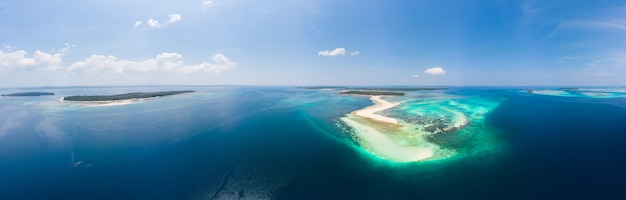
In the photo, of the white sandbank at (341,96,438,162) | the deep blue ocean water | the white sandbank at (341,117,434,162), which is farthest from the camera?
the white sandbank at (341,96,438,162)

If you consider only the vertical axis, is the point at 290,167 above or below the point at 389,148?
below

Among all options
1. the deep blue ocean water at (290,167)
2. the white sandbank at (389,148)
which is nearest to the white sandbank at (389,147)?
the white sandbank at (389,148)

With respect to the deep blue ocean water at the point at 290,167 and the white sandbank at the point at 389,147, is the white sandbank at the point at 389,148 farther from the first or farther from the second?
the deep blue ocean water at the point at 290,167

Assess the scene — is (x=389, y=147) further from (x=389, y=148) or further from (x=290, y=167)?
(x=290, y=167)

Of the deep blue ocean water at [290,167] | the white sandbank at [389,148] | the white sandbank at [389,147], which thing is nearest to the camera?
the deep blue ocean water at [290,167]

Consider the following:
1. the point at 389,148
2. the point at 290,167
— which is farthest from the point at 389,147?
the point at 290,167

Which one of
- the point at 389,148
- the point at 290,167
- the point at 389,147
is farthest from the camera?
the point at 389,147

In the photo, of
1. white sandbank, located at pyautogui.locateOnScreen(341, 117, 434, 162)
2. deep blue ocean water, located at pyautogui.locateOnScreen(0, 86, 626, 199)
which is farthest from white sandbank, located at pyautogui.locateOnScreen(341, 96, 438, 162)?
deep blue ocean water, located at pyautogui.locateOnScreen(0, 86, 626, 199)

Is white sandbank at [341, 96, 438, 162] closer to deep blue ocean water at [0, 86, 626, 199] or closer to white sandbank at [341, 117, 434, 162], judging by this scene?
white sandbank at [341, 117, 434, 162]

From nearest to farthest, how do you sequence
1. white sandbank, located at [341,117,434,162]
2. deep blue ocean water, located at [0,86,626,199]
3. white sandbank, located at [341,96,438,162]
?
deep blue ocean water, located at [0,86,626,199]
white sandbank, located at [341,117,434,162]
white sandbank, located at [341,96,438,162]

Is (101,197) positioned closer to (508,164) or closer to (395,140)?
(395,140)

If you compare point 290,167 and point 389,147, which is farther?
point 389,147

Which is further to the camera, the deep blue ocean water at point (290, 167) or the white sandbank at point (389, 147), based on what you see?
the white sandbank at point (389, 147)

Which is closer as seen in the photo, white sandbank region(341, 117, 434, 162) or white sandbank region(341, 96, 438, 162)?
white sandbank region(341, 117, 434, 162)
